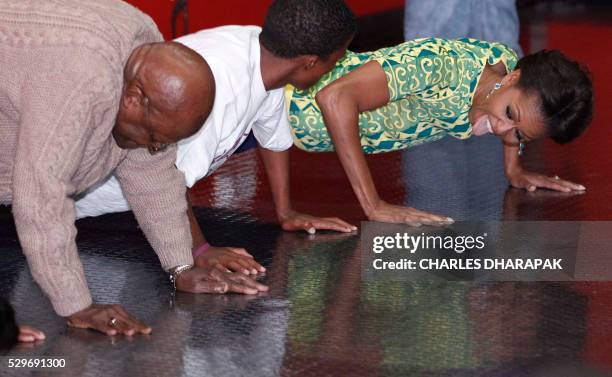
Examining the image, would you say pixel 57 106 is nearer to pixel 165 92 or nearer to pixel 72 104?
pixel 72 104

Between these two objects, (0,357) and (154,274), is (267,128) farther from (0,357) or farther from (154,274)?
(0,357)

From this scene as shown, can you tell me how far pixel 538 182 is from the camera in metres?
3.36

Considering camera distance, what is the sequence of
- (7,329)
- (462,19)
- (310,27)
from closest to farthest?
(7,329) → (310,27) → (462,19)

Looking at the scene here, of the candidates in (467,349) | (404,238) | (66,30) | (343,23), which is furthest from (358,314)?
(66,30)

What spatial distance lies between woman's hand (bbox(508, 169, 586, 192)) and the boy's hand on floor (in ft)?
2.28

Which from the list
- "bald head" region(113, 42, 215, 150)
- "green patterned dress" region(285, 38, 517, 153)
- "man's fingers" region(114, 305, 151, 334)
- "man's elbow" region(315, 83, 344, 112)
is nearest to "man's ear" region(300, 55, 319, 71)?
"man's elbow" region(315, 83, 344, 112)

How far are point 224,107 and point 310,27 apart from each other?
0.28 m

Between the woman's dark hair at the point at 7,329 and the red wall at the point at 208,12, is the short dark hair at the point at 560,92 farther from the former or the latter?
the red wall at the point at 208,12

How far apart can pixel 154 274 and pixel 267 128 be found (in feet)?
1.74

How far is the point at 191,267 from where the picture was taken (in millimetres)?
2479

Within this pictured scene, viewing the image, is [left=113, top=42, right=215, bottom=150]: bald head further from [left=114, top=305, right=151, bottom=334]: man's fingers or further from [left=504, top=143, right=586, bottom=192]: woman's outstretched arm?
[left=504, top=143, right=586, bottom=192]: woman's outstretched arm

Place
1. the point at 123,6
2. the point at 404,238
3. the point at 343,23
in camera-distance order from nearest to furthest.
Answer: the point at 123,6
the point at 343,23
the point at 404,238

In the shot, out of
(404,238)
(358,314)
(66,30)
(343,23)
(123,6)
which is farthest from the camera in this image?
(404,238)

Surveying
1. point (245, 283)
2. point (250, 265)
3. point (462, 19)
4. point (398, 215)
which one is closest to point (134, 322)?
point (245, 283)
